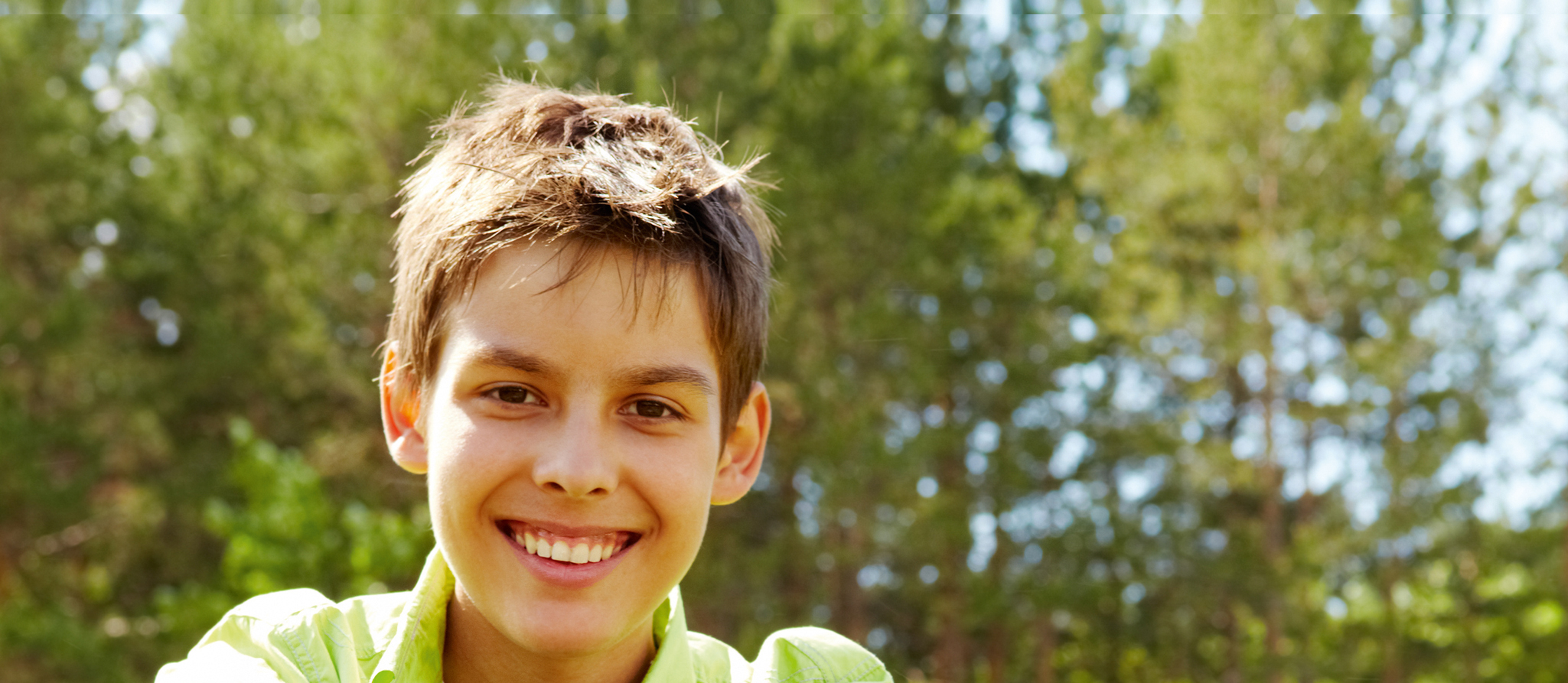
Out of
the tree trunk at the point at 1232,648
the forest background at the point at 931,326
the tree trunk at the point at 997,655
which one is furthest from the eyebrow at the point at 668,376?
the tree trunk at the point at 997,655

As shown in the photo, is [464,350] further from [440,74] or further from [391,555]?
[440,74]

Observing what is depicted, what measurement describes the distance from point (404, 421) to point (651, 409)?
353 mm

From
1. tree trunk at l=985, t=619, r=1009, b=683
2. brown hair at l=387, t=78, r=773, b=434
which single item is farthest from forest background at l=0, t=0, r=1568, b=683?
brown hair at l=387, t=78, r=773, b=434

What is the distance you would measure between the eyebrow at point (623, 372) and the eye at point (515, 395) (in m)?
0.03

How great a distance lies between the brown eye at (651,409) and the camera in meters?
1.51

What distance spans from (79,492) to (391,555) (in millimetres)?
5588

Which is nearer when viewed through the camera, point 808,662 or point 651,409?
point 651,409

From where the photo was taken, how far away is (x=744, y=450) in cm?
182

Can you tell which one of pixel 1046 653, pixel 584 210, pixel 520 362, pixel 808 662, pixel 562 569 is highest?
pixel 584 210

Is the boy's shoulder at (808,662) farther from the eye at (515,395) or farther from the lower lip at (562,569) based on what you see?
the eye at (515,395)

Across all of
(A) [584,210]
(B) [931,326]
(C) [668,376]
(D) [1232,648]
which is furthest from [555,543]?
(D) [1232,648]

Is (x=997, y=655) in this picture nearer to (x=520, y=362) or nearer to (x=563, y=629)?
(x=563, y=629)

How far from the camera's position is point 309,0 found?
15.5m

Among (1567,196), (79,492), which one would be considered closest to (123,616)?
(79,492)
